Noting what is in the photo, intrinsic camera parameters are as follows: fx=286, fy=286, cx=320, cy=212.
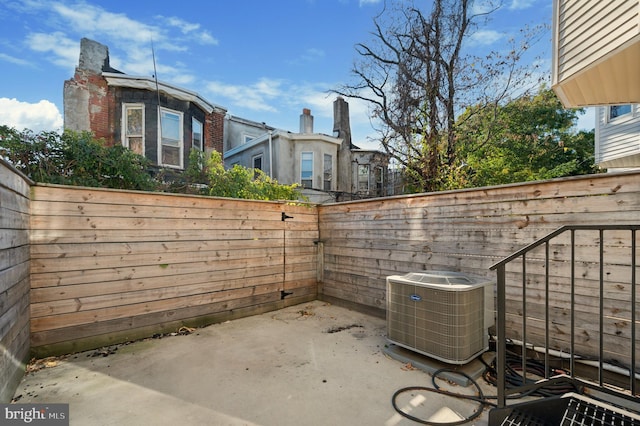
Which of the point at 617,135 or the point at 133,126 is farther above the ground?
the point at 133,126

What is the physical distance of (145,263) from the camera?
3.41m

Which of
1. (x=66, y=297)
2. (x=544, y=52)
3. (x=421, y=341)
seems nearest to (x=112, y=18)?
(x=66, y=297)

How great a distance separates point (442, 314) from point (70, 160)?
→ 18.7ft

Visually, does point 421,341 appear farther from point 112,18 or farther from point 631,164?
point 112,18

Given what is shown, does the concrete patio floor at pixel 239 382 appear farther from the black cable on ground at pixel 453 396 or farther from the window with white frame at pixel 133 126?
the window with white frame at pixel 133 126

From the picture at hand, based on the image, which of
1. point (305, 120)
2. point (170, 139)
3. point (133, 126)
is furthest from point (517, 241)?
point (305, 120)

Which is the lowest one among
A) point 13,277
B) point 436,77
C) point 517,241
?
point 13,277

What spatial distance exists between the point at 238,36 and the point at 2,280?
620 cm

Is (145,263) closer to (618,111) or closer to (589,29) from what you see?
(589,29)

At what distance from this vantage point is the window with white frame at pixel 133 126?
7734 mm

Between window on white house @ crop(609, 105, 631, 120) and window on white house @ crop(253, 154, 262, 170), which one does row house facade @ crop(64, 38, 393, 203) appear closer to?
window on white house @ crop(253, 154, 262, 170)

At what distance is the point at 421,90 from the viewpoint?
8047 millimetres

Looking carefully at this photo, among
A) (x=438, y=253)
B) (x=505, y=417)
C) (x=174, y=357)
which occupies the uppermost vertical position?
(x=438, y=253)

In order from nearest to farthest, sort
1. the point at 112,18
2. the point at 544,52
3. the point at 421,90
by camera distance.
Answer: the point at 112,18 < the point at 544,52 < the point at 421,90
